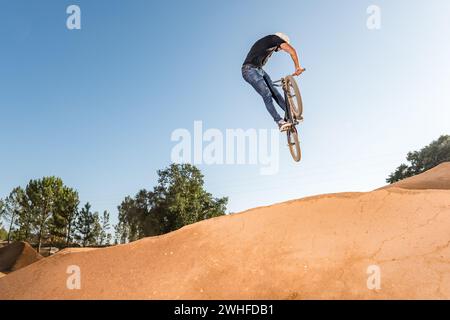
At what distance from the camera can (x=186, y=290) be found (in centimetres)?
470

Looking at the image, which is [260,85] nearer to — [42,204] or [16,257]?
[16,257]

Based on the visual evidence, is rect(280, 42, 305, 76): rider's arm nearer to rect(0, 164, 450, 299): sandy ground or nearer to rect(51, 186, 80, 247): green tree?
rect(0, 164, 450, 299): sandy ground

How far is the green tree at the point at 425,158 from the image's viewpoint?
131 feet

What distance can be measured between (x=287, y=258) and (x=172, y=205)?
Answer: 45.4 meters

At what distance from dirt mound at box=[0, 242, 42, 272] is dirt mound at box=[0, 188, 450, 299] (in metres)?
28.8

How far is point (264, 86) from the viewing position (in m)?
8.27

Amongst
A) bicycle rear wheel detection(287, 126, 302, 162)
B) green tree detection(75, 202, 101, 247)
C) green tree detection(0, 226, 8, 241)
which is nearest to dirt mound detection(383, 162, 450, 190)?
bicycle rear wheel detection(287, 126, 302, 162)

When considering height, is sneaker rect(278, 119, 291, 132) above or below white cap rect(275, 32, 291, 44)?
below

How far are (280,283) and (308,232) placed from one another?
1.28 metres

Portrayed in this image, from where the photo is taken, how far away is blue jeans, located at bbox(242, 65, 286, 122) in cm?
820

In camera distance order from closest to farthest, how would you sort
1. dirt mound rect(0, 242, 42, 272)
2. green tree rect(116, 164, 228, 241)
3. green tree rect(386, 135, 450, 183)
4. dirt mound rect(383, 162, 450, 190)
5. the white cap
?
the white cap
dirt mound rect(383, 162, 450, 190)
dirt mound rect(0, 242, 42, 272)
green tree rect(386, 135, 450, 183)
green tree rect(116, 164, 228, 241)
